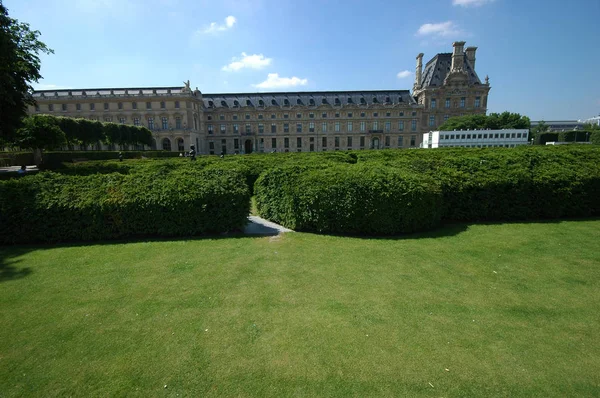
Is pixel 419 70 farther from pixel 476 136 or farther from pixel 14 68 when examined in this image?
pixel 14 68

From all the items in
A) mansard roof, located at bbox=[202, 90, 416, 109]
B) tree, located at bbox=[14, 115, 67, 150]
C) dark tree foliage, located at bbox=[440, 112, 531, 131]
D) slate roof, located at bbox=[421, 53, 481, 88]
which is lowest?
tree, located at bbox=[14, 115, 67, 150]

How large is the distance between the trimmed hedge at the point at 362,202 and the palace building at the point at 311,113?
5904 cm

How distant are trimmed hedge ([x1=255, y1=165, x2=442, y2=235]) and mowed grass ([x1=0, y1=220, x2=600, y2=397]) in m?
1.18

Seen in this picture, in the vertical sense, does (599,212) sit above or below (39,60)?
below

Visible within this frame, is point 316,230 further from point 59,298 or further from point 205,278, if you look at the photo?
point 59,298

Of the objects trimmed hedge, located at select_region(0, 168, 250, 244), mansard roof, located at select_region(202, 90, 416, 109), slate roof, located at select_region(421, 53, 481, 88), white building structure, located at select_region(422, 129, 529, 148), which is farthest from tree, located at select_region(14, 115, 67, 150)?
slate roof, located at select_region(421, 53, 481, 88)

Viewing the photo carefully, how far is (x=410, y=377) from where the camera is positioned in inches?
102

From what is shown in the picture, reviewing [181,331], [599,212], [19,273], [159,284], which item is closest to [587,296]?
[181,331]

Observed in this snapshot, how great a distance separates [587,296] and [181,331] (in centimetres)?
534

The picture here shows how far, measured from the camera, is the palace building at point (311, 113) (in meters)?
59.9

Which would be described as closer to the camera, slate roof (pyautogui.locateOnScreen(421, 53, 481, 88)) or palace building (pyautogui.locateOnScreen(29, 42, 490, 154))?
palace building (pyautogui.locateOnScreen(29, 42, 490, 154))

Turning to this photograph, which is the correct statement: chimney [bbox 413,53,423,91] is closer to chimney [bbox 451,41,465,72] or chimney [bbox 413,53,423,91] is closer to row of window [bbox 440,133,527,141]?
chimney [bbox 451,41,465,72]

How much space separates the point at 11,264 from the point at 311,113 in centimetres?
6827

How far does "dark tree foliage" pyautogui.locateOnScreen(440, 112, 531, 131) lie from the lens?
50.9m
